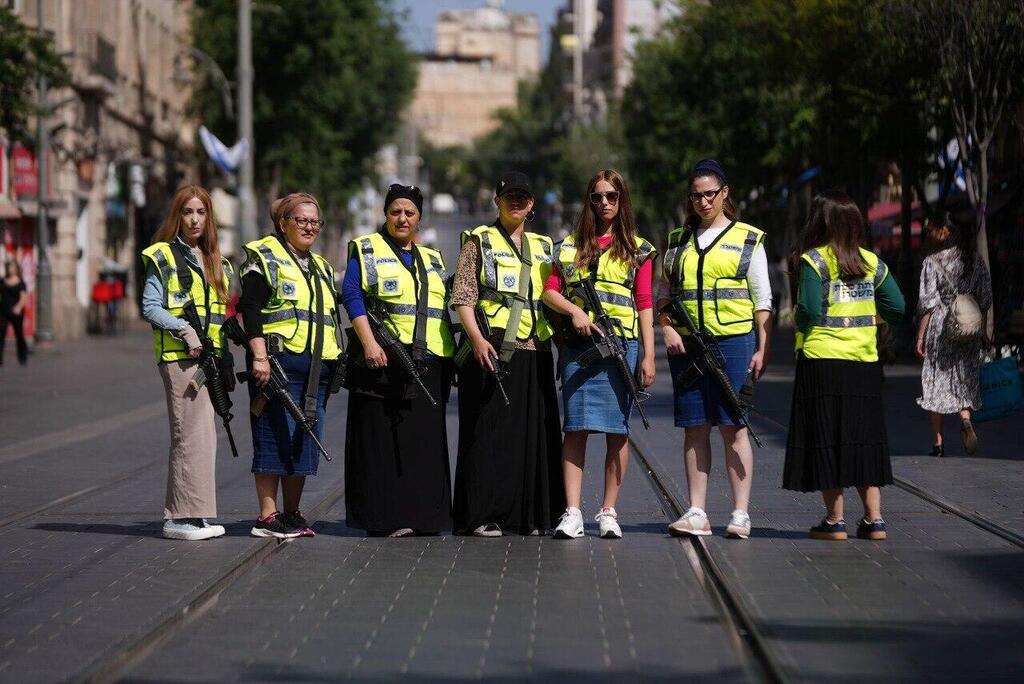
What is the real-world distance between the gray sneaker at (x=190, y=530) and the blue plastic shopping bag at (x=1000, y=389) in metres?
6.48

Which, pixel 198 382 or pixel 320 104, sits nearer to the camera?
pixel 198 382

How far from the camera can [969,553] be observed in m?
9.27

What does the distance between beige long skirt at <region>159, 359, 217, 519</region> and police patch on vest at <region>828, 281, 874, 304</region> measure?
3.12 meters

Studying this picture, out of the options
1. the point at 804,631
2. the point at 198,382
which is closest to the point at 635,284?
the point at 198,382

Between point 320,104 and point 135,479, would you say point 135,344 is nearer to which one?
point 320,104

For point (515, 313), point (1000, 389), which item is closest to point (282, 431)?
point (515, 313)

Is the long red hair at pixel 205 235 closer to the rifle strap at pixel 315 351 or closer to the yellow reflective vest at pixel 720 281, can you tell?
the rifle strap at pixel 315 351

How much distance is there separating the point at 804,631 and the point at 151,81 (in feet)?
159

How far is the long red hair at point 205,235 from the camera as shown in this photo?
1005 cm

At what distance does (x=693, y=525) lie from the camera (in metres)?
9.86

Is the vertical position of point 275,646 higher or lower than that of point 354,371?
lower

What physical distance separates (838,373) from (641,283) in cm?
104

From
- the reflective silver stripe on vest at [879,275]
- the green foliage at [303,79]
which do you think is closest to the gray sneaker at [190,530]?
the reflective silver stripe on vest at [879,275]

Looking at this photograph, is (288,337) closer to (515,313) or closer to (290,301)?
(290,301)
